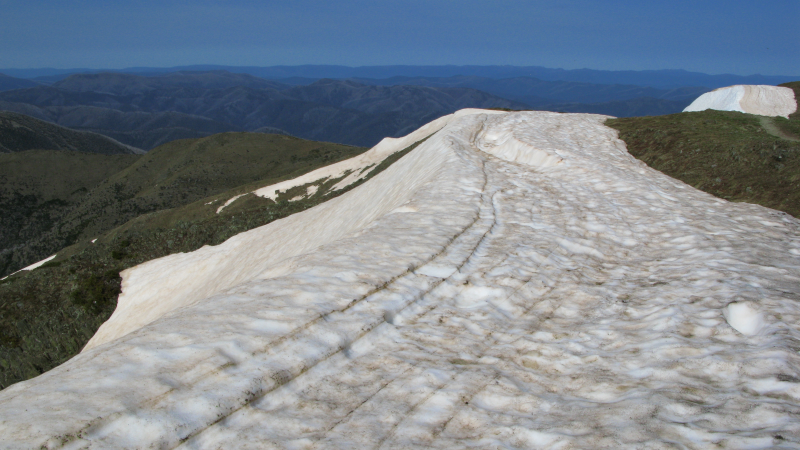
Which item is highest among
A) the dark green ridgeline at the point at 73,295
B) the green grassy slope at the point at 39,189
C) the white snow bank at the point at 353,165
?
the white snow bank at the point at 353,165

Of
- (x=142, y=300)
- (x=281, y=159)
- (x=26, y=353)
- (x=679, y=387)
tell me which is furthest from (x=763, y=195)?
(x=281, y=159)

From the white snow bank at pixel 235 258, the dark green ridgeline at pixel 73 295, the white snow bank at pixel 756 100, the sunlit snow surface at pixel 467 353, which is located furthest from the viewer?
the white snow bank at pixel 756 100

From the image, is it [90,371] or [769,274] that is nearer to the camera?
[90,371]

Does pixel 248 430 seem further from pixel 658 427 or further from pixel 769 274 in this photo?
pixel 769 274

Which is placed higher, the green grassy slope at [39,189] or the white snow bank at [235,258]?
the white snow bank at [235,258]

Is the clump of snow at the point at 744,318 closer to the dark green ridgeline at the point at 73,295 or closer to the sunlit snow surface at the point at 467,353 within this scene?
the sunlit snow surface at the point at 467,353

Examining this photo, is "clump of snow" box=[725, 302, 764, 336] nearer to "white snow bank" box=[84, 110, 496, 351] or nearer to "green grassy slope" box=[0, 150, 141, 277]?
"white snow bank" box=[84, 110, 496, 351]

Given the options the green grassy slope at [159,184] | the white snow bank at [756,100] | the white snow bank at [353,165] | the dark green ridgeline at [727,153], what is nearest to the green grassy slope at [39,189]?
the green grassy slope at [159,184]
